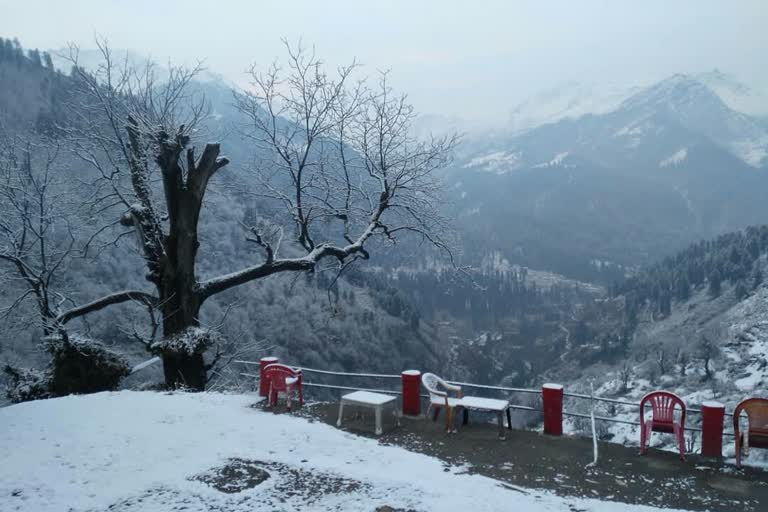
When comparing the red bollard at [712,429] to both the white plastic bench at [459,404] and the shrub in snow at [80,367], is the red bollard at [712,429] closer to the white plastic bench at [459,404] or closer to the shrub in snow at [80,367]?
the white plastic bench at [459,404]

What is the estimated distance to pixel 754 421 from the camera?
7828 millimetres

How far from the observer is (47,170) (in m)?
14.6

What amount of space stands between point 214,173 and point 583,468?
9388 millimetres

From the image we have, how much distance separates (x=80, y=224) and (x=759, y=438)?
613 inches

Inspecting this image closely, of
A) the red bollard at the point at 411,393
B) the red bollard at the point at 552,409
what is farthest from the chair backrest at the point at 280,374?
the red bollard at the point at 552,409

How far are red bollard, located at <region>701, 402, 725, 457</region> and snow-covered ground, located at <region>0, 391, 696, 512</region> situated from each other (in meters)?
2.58

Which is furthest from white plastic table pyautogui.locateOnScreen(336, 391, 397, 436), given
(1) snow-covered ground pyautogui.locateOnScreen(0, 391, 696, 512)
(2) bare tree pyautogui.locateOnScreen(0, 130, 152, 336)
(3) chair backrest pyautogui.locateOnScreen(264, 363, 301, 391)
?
(2) bare tree pyautogui.locateOnScreen(0, 130, 152, 336)

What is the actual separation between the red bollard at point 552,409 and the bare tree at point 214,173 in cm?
413

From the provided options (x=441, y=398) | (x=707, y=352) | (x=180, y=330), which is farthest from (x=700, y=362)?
(x=180, y=330)

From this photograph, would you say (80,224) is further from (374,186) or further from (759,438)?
(759,438)

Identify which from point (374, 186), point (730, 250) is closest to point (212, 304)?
point (374, 186)

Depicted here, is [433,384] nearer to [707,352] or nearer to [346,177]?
[346,177]

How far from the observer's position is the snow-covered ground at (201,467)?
19.5 feet

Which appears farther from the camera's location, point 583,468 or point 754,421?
point 754,421
